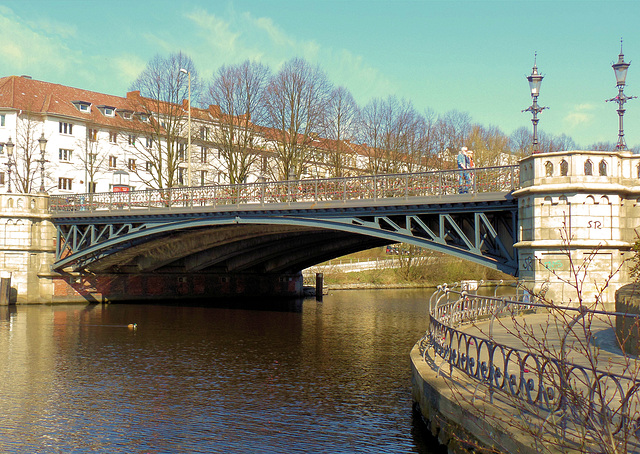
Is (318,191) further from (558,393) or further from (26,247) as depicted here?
(558,393)

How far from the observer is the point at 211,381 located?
18.8 meters

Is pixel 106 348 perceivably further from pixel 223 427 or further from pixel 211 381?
pixel 223 427

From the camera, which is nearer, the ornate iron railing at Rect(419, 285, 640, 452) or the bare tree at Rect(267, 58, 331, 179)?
the ornate iron railing at Rect(419, 285, 640, 452)

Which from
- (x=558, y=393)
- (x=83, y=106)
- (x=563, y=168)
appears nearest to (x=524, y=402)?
A: (x=558, y=393)

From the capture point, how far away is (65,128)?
2601 inches

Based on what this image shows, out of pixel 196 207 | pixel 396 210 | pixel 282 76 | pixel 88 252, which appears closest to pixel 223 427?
pixel 396 210

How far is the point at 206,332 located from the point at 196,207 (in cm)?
634

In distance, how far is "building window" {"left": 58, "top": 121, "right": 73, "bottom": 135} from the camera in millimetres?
65500

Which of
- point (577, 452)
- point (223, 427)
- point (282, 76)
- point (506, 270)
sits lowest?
point (223, 427)

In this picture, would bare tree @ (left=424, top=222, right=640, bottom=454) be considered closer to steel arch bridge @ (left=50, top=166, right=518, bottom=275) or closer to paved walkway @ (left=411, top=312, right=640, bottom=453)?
paved walkway @ (left=411, top=312, right=640, bottom=453)

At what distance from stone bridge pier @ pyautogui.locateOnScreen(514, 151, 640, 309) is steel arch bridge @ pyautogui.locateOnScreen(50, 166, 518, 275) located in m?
1.59

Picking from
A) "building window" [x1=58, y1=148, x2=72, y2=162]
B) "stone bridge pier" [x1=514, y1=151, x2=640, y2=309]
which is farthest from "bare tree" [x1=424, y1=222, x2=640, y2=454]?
"building window" [x1=58, y1=148, x2=72, y2=162]

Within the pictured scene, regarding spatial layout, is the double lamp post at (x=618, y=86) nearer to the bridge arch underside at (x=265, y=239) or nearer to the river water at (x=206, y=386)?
the bridge arch underside at (x=265, y=239)

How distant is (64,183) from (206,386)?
52394mm
